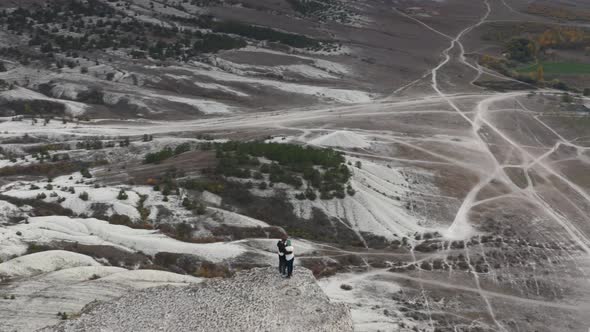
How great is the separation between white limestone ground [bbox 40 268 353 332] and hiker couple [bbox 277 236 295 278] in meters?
0.31

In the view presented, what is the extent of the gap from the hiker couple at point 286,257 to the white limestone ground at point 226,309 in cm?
31

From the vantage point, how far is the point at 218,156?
4141cm

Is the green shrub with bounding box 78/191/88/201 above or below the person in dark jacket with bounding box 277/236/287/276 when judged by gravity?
below

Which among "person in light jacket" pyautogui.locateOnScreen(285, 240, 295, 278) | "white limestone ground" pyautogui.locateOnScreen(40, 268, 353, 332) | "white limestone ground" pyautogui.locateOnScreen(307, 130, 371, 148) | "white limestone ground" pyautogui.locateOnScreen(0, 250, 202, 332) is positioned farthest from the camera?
"white limestone ground" pyautogui.locateOnScreen(307, 130, 371, 148)

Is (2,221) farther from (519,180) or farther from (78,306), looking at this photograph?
(519,180)

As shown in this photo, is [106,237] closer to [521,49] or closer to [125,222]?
[125,222]

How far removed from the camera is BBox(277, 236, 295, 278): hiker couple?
21.5 metres

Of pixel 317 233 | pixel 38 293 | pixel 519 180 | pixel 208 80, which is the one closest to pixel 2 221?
pixel 38 293

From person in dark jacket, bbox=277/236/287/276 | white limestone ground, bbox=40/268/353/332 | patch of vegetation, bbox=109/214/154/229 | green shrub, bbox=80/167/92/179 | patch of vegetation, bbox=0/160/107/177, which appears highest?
person in dark jacket, bbox=277/236/287/276

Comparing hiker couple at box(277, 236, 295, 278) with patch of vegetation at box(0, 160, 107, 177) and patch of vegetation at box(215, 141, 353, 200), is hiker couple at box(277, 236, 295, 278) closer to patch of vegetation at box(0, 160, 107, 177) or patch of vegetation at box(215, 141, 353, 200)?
patch of vegetation at box(215, 141, 353, 200)

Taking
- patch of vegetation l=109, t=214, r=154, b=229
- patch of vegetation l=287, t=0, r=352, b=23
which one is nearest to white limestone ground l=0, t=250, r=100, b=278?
patch of vegetation l=109, t=214, r=154, b=229

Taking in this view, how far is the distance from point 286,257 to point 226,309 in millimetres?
3267

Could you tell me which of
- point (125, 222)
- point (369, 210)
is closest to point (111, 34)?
point (125, 222)

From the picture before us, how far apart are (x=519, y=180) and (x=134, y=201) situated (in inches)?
1399
